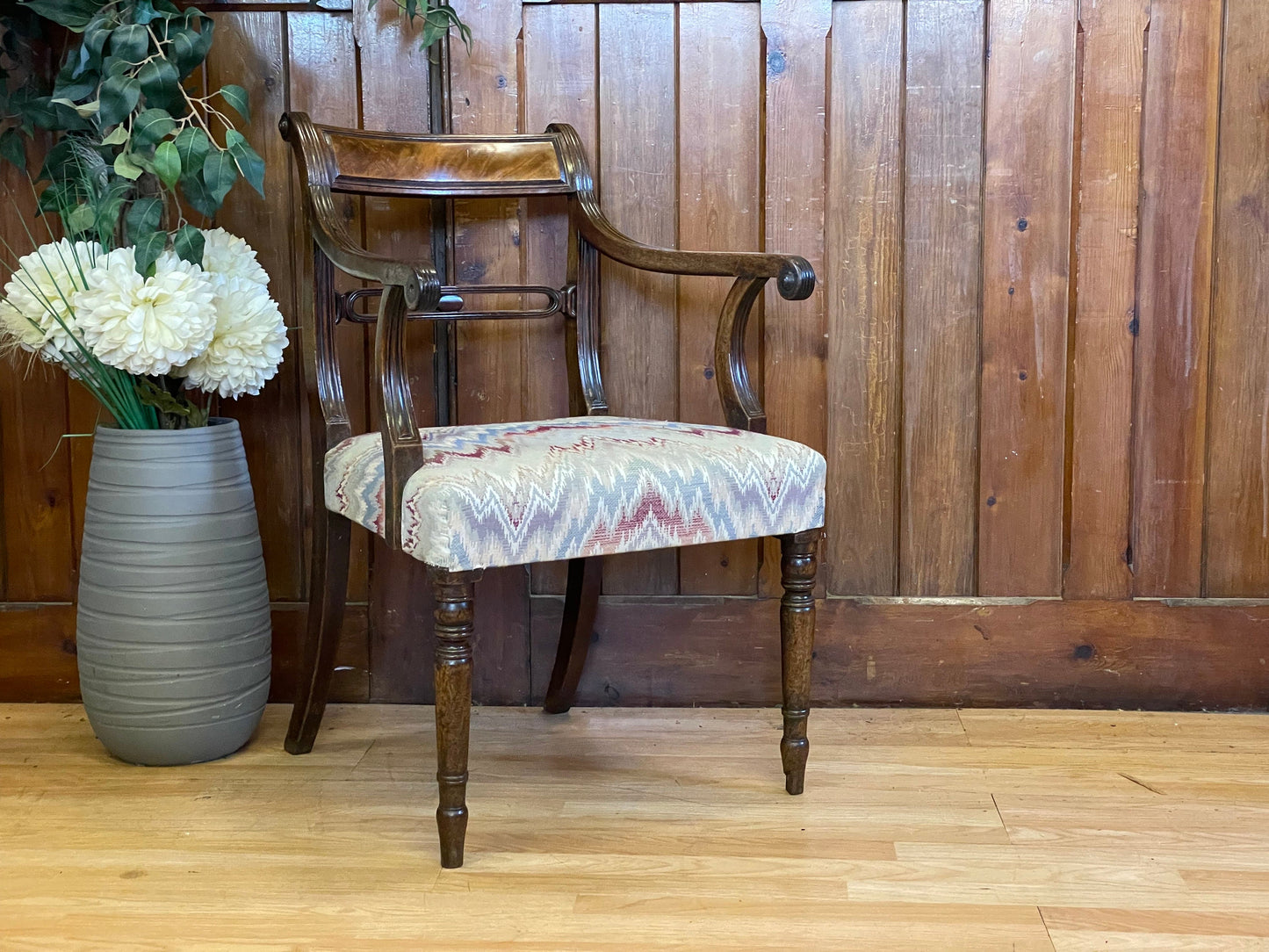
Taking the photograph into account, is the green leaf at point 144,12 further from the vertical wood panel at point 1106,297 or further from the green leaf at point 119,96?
the vertical wood panel at point 1106,297

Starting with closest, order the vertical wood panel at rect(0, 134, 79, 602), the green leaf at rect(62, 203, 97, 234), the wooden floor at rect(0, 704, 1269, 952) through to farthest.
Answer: the wooden floor at rect(0, 704, 1269, 952), the green leaf at rect(62, 203, 97, 234), the vertical wood panel at rect(0, 134, 79, 602)

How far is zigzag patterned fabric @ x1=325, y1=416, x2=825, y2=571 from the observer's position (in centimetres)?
123

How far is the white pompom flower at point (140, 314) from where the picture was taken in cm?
146

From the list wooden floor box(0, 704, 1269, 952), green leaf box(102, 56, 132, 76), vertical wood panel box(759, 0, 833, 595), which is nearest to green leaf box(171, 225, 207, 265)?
green leaf box(102, 56, 132, 76)

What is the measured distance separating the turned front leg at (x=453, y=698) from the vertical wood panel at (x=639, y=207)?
639 mm

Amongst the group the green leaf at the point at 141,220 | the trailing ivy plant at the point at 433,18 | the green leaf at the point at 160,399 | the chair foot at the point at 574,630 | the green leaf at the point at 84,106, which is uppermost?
the trailing ivy plant at the point at 433,18

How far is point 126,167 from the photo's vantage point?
4.91 ft

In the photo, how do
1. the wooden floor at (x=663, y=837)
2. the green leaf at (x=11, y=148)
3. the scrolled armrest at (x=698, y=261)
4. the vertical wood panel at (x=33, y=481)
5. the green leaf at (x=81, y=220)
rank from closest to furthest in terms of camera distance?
the wooden floor at (x=663, y=837), the scrolled armrest at (x=698, y=261), the green leaf at (x=81, y=220), the green leaf at (x=11, y=148), the vertical wood panel at (x=33, y=481)

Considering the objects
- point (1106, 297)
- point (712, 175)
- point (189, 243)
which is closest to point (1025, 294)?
point (1106, 297)

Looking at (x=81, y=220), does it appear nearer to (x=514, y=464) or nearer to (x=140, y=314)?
(x=140, y=314)

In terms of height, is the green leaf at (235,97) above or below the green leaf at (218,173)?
above

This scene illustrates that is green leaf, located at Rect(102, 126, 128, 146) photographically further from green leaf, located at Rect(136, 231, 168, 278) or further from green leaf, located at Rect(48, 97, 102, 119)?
green leaf, located at Rect(136, 231, 168, 278)

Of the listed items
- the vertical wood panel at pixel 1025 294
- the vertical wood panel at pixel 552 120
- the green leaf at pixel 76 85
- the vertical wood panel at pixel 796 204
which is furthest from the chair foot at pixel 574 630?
the green leaf at pixel 76 85

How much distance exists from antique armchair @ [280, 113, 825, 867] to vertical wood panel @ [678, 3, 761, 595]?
18cm
